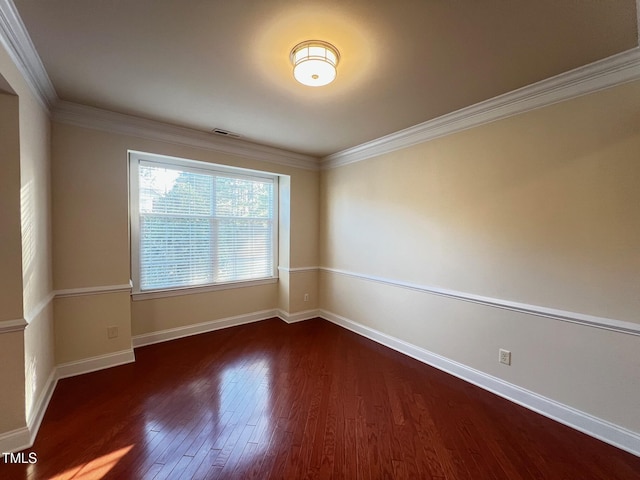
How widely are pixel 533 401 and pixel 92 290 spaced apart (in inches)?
160

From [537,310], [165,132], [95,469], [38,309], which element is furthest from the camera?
[165,132]

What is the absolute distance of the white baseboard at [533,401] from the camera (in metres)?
1.78

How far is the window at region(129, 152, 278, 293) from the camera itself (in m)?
3.19

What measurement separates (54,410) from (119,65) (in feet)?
8.58

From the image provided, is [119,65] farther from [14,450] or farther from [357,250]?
[357,250]

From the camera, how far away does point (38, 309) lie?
2.03m

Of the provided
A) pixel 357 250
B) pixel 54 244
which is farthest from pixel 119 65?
pixel 357 250

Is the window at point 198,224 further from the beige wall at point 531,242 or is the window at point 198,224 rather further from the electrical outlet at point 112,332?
the beige wall at point 531,242

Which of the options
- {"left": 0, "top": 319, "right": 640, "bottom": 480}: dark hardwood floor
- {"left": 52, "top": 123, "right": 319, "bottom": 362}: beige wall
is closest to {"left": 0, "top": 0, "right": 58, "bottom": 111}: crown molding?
{"left": 52, "top": 123, "right": 319, "bottom": 362}: beige wall

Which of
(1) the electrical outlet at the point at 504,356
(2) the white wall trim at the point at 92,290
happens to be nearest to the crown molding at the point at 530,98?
(1) the electrical outlet at the point at 504,356

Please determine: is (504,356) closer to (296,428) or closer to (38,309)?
(296,428)

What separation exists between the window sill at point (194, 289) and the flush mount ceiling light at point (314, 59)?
9.57 feet

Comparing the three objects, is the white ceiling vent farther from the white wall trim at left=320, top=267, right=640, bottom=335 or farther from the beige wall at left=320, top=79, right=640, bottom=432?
the white wall trim at left=320, top=267, right=640, bottom=335

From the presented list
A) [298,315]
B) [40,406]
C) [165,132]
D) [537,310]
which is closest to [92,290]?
[40,406]
